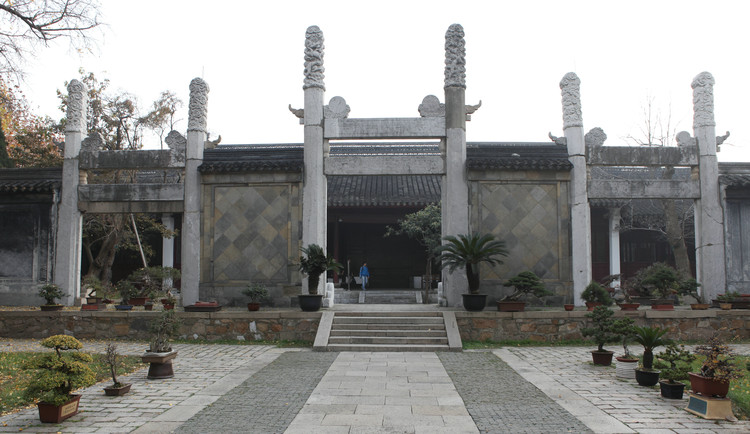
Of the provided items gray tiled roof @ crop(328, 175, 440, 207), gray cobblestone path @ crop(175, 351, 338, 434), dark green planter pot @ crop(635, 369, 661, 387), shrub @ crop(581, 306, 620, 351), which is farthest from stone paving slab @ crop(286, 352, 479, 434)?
gray tiled roof @ crop(328, 175, 440, 207)

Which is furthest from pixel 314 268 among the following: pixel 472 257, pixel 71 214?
pixel 71 214

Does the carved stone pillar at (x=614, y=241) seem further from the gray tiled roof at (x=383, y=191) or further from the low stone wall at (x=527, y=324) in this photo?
the low stone wall at (x=527, y=324)

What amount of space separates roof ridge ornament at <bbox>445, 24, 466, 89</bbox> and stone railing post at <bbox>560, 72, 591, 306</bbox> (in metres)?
2.85

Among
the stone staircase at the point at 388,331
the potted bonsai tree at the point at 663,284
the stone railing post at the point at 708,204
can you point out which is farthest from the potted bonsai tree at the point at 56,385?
the stone railing post at the point at 708,204

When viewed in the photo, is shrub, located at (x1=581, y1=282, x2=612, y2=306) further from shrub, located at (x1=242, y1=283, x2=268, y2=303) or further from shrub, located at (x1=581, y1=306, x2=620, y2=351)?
shrub, located at (x1=242, y1=283, x2=268, y2=303)

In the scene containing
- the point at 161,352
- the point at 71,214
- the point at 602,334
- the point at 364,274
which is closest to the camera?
the point at 161,352

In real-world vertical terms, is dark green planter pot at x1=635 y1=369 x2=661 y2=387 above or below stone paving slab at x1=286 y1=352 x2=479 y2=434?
above

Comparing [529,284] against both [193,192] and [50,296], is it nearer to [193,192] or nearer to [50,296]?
[193,192]

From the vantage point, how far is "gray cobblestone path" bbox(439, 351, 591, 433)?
610 centimetres

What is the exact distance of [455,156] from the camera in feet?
49.7

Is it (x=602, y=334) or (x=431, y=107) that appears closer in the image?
(x=602, y=334)

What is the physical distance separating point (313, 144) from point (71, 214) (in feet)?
23.5

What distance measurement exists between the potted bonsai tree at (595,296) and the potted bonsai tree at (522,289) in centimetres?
102

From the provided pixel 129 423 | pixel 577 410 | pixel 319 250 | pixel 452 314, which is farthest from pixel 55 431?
pixel 452 314
